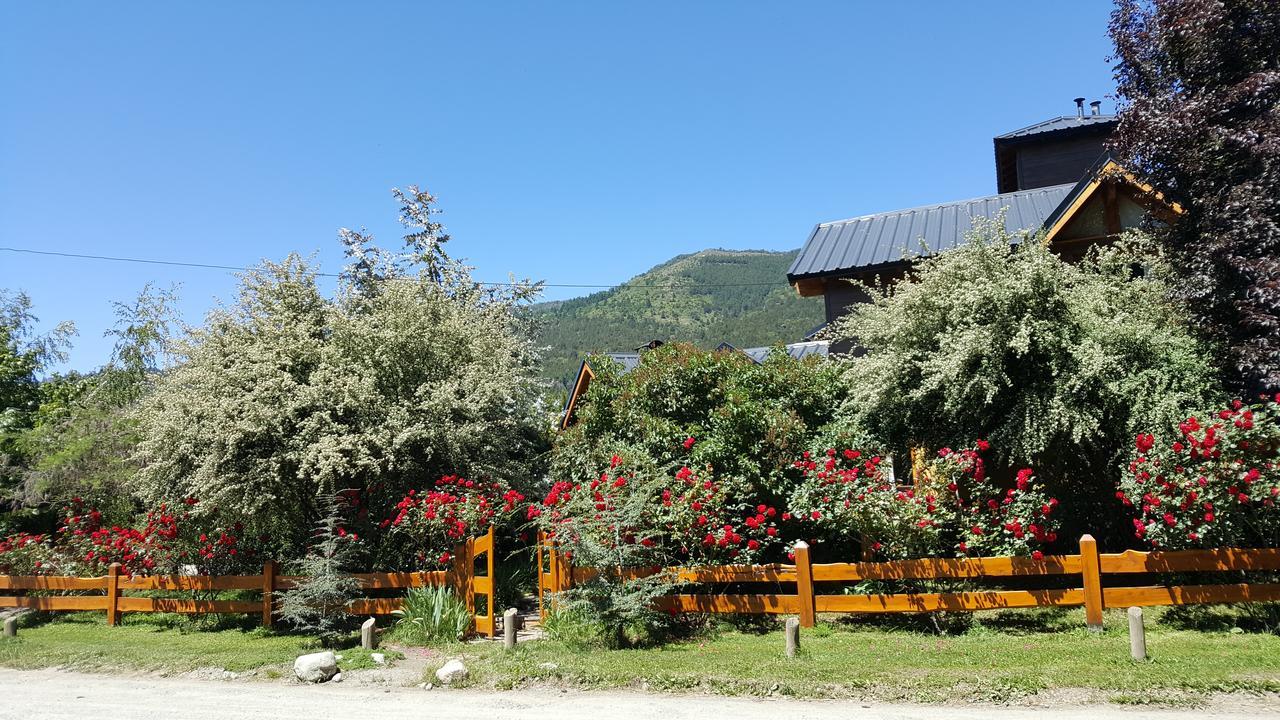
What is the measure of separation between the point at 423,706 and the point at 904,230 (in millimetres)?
13587

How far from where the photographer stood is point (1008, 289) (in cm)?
978

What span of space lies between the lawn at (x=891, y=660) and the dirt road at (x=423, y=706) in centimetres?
29

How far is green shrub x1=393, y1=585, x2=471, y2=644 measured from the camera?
9969mm

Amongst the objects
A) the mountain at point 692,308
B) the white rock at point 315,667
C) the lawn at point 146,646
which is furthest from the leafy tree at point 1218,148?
the mountain at point 692,308

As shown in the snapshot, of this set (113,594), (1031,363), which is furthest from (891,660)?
(113,594)

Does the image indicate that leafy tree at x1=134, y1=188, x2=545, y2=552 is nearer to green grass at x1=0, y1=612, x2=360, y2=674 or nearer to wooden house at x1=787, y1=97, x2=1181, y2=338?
green grass at x1=0, y1=612, x2=360, y2=674

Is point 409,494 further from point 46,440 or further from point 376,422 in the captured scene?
point 46,440

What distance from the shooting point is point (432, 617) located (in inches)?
396

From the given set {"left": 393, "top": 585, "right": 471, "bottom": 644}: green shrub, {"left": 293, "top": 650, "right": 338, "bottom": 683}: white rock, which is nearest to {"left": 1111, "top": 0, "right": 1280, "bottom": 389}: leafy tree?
{"left": 393, "top": 585, "right": 471, "bottom": 644}: green shrub

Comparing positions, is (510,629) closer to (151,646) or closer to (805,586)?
(805,586)

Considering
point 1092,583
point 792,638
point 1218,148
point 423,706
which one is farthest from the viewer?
point 1218,148

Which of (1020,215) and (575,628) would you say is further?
(1020,215)

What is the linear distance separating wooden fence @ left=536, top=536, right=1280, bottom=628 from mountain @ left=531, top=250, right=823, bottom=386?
77.2 metres

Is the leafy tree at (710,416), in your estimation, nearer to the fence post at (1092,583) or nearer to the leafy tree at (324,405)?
the leafy tree at (324,405)
